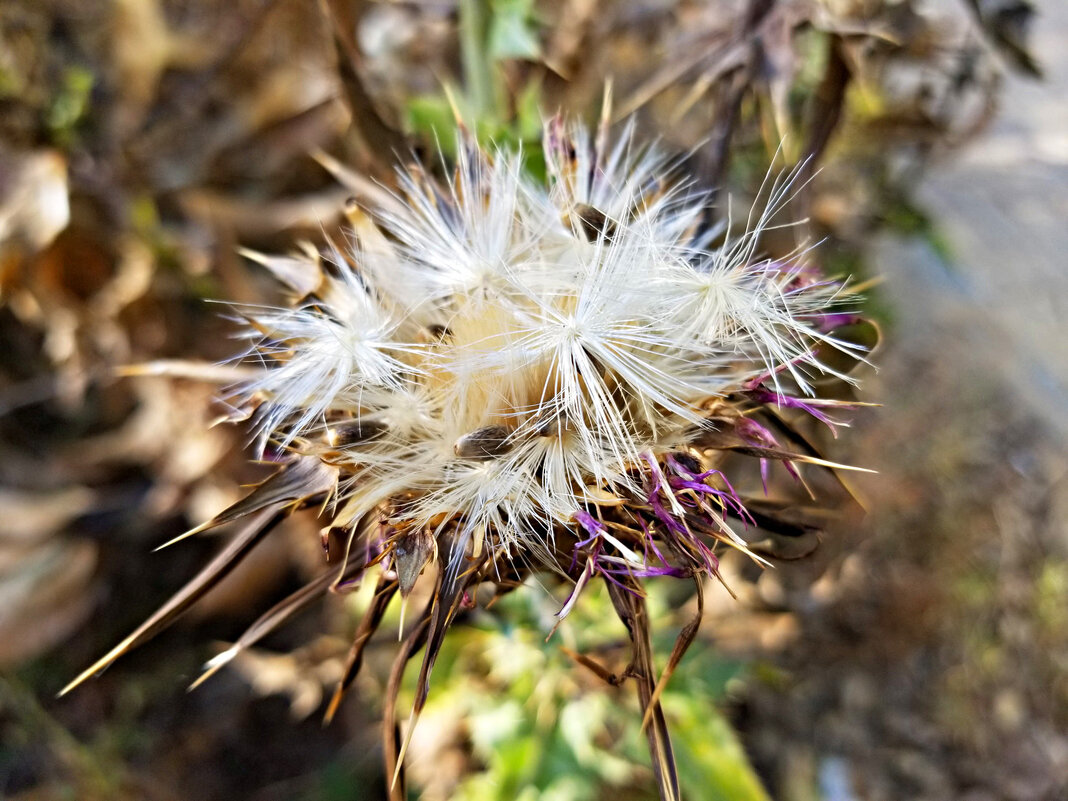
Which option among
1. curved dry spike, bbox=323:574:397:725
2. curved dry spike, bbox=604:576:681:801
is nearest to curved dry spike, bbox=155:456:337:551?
curved dry spike, bbox=323:574:397:725

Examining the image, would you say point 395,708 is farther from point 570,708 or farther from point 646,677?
point 570,708

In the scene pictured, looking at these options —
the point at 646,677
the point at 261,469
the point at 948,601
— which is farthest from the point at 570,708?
the point at 948,601

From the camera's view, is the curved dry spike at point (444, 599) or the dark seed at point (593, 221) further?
the dark seed at point (593, 221)

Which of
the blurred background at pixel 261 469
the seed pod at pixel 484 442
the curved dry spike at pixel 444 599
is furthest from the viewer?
the blurred background at pixel 261 469

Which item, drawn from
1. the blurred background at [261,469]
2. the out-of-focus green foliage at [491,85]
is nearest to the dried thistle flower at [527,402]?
the out-of-focus green foliage at [491,85]

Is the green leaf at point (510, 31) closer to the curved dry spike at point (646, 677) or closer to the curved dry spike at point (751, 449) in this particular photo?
the curved dry spike at point (751, 449)

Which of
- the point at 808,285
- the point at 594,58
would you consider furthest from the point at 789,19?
the point at 594,58

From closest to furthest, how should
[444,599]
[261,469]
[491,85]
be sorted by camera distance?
[444,599]
[491,85]
[261,469]
